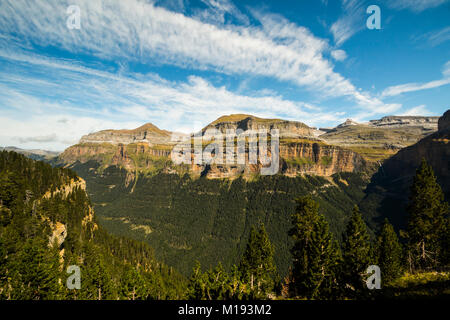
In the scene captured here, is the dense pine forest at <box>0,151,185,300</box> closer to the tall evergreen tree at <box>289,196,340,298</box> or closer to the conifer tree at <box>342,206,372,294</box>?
the tall evergreen tree at <box>289,196,340,298</box>

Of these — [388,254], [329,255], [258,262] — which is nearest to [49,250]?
[258,262]

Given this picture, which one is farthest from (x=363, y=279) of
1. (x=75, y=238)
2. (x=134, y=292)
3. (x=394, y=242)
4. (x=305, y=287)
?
(x=75, y=238)

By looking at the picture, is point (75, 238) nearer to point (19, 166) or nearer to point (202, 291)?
point (19, 166)

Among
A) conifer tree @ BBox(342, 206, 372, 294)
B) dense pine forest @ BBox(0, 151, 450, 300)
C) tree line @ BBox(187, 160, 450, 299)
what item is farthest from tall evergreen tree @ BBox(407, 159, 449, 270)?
conifer tree @ BBox(342, 206, 372, 294)

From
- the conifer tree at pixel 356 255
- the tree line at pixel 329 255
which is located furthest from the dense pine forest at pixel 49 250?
the conifer tree at pixel 356 255

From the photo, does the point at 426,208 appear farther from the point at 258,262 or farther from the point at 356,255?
the point at 258,262

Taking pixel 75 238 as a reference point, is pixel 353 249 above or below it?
above
